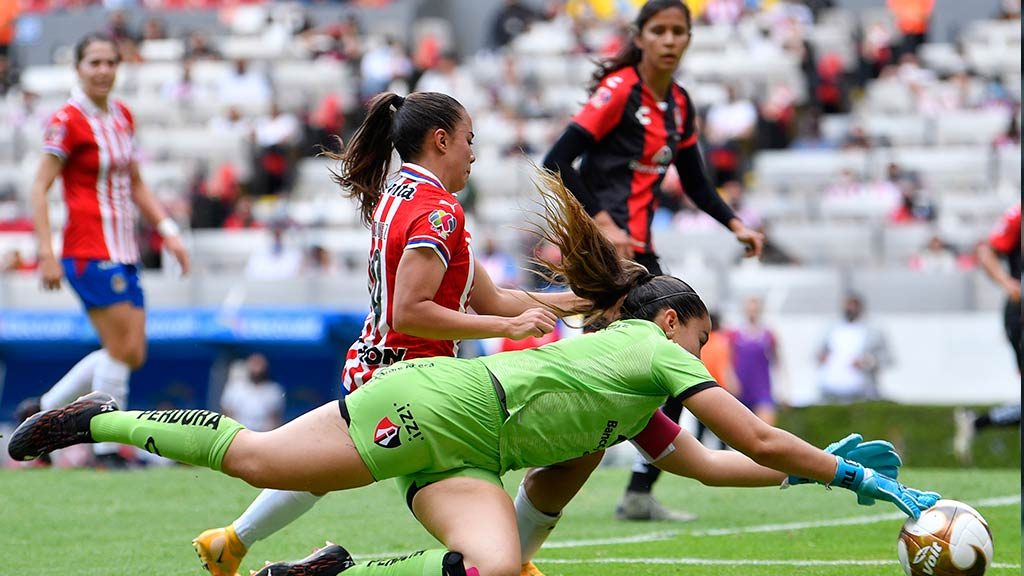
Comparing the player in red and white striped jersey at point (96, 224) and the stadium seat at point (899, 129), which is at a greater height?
the player in red and white striped jersey at point (96, 224)

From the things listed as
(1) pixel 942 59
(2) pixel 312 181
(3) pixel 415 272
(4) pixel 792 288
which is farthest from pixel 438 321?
(1) pixel 942 59

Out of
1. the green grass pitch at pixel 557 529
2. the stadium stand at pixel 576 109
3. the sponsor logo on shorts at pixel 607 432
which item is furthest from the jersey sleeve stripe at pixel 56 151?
the stadium stand at pixel 576 109

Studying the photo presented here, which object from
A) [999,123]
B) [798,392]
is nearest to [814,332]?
[798,392]

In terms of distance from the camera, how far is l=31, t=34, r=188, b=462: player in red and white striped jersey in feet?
28.7

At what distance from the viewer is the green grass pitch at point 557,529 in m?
6.27

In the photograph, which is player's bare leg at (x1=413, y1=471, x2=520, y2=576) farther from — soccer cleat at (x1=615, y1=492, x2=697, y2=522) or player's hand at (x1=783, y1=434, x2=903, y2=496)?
soccer cleat at (x1=615, y1=492, x2=697, y2=522)

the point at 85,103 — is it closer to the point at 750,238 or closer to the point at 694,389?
the point at 750,238

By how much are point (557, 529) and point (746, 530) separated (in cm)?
92

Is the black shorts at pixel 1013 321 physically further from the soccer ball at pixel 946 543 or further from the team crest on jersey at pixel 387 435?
the team crest on jersey at pixel 387 435

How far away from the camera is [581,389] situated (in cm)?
486

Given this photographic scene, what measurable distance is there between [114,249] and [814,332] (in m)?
8.98

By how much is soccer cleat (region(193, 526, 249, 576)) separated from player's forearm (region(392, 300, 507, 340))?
1153 mm

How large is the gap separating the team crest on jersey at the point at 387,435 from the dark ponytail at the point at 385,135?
96 centimetres

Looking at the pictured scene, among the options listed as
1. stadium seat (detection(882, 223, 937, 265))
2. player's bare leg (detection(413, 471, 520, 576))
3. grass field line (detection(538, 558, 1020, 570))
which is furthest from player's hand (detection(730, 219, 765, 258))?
stadium seat (detection(882, 223, 937, 265))
